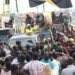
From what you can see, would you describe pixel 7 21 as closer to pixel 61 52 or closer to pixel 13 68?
pixel 61 52

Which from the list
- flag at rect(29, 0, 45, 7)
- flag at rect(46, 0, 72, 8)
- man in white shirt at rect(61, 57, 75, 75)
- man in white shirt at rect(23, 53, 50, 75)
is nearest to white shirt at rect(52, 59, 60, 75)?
man in white shirt at rect(23, 53, 50, 75)

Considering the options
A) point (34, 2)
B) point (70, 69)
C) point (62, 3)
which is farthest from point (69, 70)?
point (34, 2)

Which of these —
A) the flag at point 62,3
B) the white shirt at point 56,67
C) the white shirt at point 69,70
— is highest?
the flag at point 62,3

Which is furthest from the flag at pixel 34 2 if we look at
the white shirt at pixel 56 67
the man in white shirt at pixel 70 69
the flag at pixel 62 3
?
the man in white shirt at pixel 70 69

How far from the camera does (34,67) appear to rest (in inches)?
372

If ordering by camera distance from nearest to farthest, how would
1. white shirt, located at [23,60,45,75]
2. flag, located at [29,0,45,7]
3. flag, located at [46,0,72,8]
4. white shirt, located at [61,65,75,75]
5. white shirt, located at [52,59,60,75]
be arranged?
white shirt, located at [61,65,75,75]
white shirt, located at [23,60,45,75]
white shirt, located at [52,59,60,75]
flag, located at [46,0,72,8]
flag, located at [29,0,45,7]

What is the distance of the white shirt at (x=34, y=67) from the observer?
9.43 meters

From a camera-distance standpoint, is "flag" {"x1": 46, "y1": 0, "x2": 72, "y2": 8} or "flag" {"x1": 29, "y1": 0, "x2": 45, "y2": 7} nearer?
"flag" {"x1": 46, "y1": 0, "x2": 72, "y2": 8}

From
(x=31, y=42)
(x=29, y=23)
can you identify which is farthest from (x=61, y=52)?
(x=29, y=23)

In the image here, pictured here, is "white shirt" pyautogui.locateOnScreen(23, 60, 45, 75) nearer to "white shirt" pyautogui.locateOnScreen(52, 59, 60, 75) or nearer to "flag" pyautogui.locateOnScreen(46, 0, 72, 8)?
"white shirt" pyautogui.locateOnScreen(52, 59, 60, 75)

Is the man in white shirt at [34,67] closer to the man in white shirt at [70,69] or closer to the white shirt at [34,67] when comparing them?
the white shirt at [34,67]

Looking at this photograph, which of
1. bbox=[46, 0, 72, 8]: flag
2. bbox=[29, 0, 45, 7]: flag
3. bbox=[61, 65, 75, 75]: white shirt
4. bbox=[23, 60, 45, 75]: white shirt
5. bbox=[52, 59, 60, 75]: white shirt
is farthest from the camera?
bbox=[29, 0, 45, 7]: flag

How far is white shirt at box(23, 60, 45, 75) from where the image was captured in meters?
9.43

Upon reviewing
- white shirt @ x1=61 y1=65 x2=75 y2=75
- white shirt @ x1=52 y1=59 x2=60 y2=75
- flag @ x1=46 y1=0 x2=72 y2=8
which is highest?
flag @ x1=46 y1=0 x2=72 y2=8
